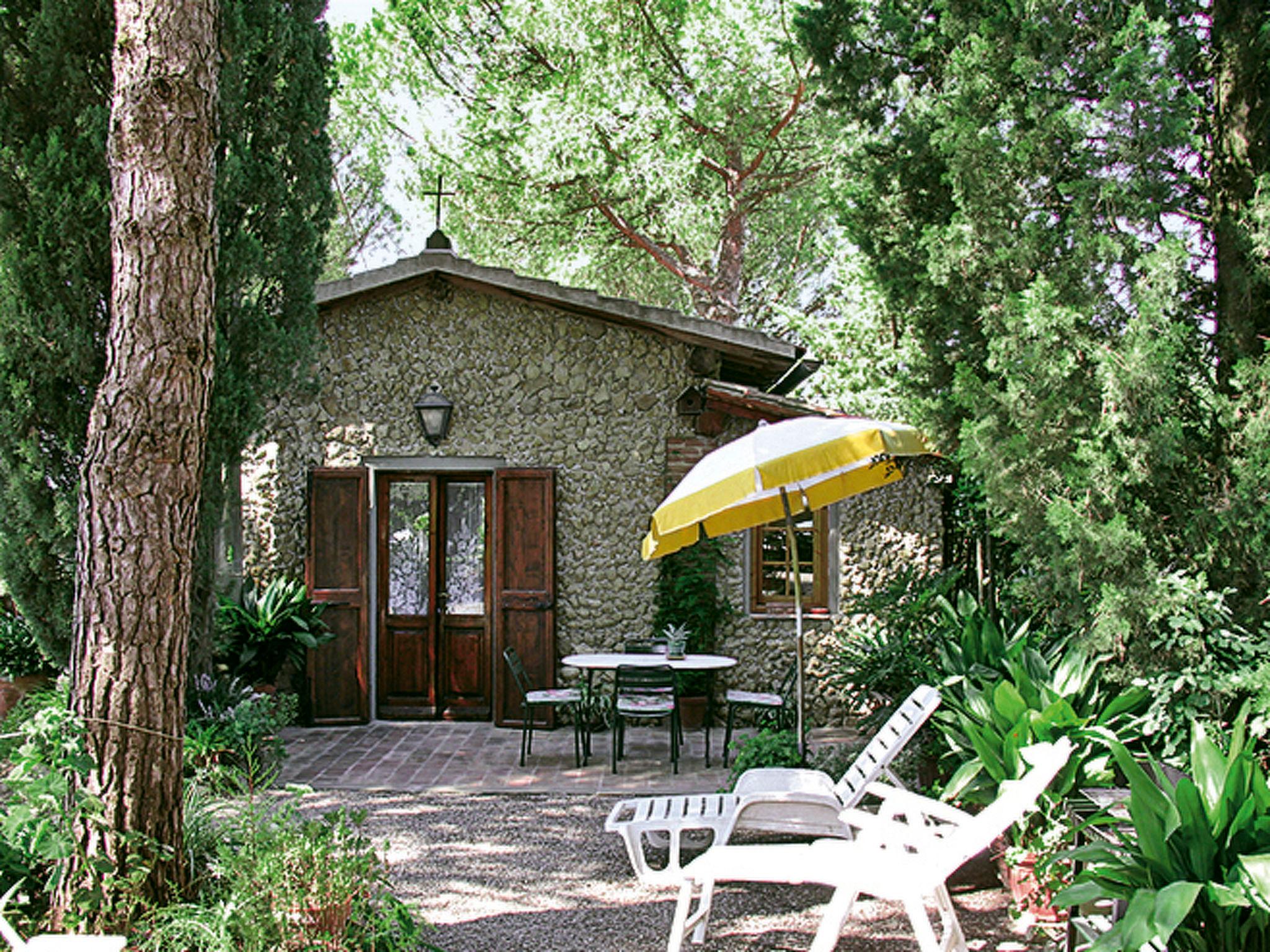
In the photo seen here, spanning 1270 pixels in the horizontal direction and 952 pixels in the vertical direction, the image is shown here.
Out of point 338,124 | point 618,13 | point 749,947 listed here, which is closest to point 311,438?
point 749,947

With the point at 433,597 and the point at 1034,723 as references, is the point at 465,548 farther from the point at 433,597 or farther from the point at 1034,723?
the point at 1034,723

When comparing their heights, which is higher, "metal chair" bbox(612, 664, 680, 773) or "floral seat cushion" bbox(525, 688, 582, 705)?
"metal chair" bbox(612, 664, 680, 773)

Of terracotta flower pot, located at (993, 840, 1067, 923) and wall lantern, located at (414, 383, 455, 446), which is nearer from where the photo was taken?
terracotta flower pot, located at (993, 840, 1067, 923)

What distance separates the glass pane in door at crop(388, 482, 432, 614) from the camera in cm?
938

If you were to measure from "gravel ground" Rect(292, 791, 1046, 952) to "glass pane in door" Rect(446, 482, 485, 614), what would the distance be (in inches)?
127

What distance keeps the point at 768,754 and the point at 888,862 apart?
2.48m

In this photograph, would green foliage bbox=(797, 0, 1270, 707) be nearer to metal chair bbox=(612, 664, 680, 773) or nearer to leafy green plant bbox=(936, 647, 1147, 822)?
leafy green plant bbox=(936, 647, 1147, 822)

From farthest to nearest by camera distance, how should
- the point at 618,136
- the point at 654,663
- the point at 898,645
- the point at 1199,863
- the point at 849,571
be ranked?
1. the point at 618,136
2. the point at 849,571
3. the point at 654,663
4. the point at 898,645
5. the point at 1199,863

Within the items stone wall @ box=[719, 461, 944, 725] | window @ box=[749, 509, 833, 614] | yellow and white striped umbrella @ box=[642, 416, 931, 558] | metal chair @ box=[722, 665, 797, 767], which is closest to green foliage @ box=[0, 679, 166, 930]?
yellow and white striped umbrella @ box=[642, 416, 931, 558]

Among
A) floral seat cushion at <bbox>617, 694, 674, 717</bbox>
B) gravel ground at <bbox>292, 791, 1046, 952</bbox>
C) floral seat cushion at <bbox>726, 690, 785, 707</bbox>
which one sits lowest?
gravel ground at <bbox>292, 791, 1046, 952</bbox>

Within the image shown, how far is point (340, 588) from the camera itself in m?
9.01

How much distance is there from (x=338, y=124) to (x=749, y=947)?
2109cm

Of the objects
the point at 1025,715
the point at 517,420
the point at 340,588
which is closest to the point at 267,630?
the point at 340,588

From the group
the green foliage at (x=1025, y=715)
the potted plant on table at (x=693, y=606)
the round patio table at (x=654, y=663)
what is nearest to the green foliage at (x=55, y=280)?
the round patio table at (x=654, y=663)
